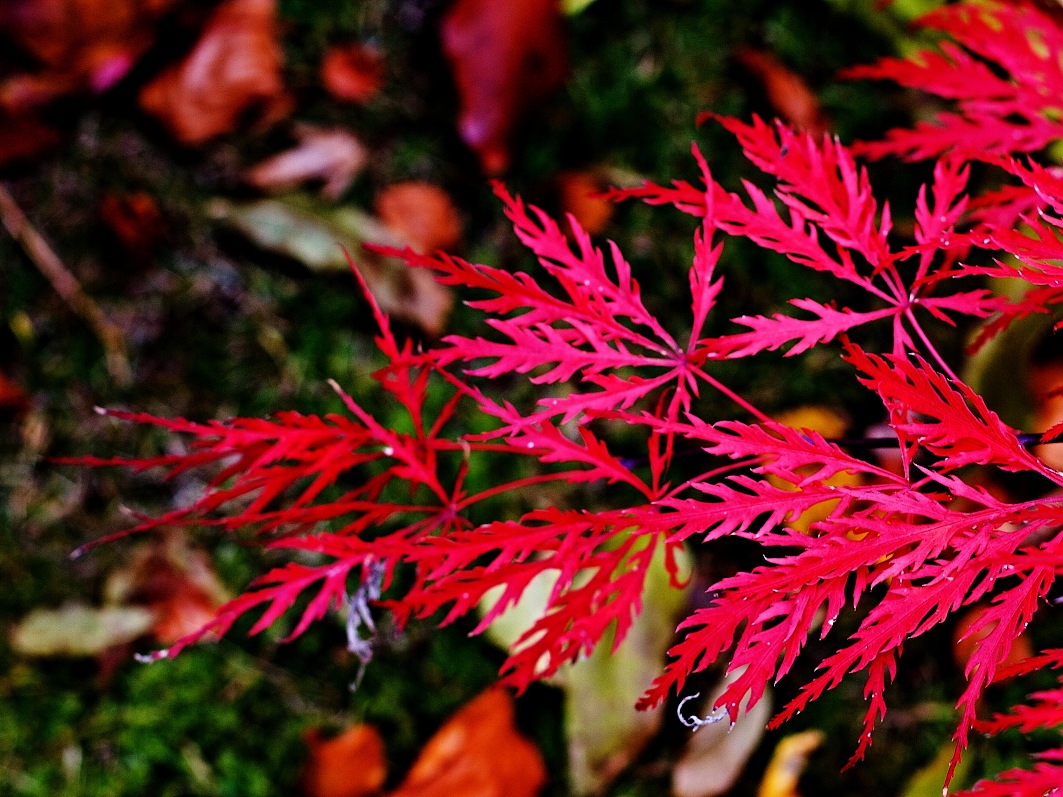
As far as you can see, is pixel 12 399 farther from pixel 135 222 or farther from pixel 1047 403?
pixel 1047 403

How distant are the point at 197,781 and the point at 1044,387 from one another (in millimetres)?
1403

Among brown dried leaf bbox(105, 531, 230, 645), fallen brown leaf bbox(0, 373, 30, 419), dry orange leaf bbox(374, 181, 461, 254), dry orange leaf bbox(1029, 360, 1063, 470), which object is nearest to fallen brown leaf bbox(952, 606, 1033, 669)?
dry orange leaf bbox(1029, 360, 1063, 470)

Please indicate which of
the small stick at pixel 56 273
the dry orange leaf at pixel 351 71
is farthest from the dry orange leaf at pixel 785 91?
the small stick at pixel 56 273

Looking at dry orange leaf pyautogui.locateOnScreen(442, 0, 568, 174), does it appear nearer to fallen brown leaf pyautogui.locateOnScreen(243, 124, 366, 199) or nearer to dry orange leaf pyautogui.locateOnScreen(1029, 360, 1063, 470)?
fallen brown leaf pyautogui.locateOnScreen(243, 124, 366, 199)

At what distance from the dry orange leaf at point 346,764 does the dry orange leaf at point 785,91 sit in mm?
1244

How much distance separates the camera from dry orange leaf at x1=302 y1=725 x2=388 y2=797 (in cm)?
124

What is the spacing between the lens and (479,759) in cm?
121

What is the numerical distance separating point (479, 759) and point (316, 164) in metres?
1.02

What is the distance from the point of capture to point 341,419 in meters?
0.73

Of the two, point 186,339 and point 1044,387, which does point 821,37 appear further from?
point 186,339

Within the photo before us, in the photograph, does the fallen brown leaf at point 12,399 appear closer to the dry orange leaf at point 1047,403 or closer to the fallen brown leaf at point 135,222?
the fallen brown leaf at point 135,222

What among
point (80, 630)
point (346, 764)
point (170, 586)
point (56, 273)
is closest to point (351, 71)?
point (56, 273)

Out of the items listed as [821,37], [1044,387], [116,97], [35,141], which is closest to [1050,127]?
[1044,387]

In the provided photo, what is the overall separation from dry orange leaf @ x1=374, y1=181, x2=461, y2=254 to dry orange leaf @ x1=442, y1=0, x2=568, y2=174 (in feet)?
0.33
